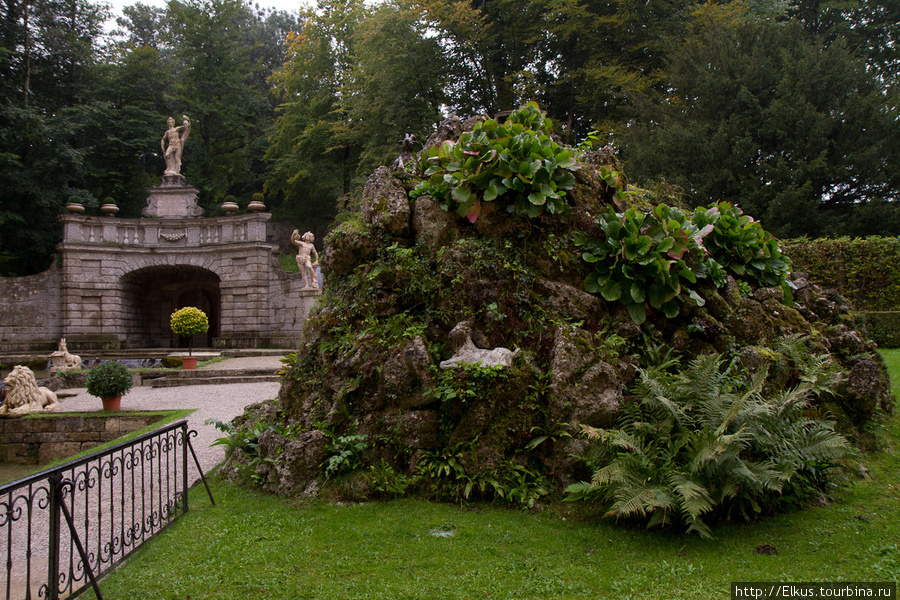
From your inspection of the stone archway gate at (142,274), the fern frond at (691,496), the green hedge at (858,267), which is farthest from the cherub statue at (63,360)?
the green hedge at (858,267)

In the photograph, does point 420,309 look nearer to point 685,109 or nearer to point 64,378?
point 64,378

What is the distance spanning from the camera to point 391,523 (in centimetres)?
433

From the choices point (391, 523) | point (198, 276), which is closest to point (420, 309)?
point (391, 523)

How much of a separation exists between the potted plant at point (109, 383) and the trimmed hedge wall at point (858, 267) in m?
15.4

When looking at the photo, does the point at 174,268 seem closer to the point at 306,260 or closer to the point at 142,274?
the point at 142,274

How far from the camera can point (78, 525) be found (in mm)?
5477

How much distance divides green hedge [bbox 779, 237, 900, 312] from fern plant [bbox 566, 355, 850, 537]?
34.1 ft

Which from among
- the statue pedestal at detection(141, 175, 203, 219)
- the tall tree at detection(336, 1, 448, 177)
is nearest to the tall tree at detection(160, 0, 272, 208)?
the statue pedestal at detection(141, 175, 203, 219)

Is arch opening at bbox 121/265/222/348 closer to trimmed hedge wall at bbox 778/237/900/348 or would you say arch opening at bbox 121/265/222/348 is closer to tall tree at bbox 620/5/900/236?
tall tree at bbox 620/5/900/236

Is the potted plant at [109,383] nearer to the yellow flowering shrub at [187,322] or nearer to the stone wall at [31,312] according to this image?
the yellow flowering shrub at [187,322]

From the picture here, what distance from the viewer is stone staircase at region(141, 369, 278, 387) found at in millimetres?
14734

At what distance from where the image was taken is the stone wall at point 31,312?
2244 cm

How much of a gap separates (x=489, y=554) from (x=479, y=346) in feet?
6.93

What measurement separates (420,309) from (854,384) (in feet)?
15.2
